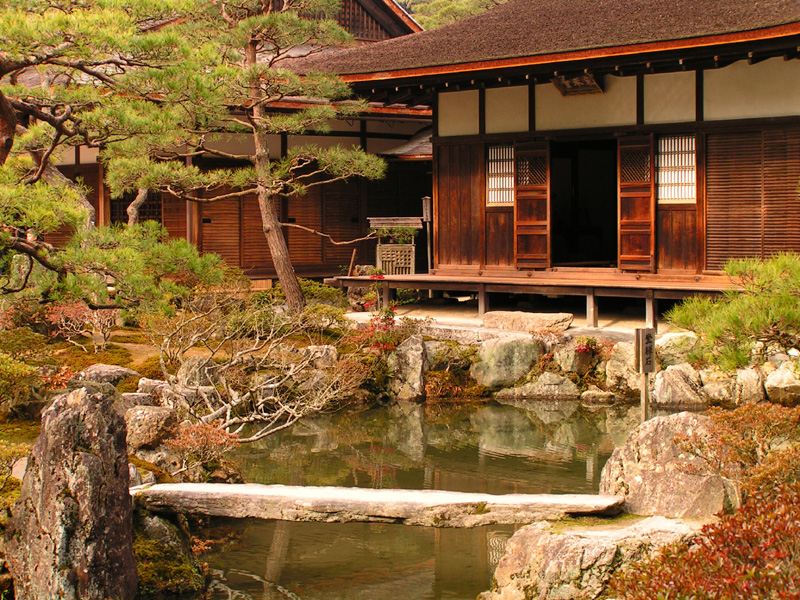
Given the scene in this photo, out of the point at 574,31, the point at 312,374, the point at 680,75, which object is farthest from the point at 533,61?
the point at 312,374

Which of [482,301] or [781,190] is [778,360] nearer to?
[781,190]

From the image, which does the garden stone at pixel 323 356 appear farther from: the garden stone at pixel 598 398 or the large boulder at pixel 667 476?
the large boulder at pixel 667 476

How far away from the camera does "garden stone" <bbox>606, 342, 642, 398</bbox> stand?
13.4 metres

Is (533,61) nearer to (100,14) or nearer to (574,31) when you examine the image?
(574,31)

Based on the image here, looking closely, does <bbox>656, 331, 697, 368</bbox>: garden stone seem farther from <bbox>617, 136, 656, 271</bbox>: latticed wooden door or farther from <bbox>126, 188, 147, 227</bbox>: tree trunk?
<bbox>126, 188, 147, 227</bbox>: tree trunk

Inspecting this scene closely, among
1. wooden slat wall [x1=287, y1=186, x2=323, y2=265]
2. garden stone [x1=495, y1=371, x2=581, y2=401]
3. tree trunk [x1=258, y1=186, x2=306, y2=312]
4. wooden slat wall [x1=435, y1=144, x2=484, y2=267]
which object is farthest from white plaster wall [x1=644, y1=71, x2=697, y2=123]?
wooden slat wall [x1=287, y1=186, x2=323, y2=265]

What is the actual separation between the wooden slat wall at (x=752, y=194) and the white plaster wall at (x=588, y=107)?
1.43m

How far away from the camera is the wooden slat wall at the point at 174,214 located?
61.7 feet

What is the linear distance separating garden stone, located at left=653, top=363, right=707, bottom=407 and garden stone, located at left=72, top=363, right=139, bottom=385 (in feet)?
22.2

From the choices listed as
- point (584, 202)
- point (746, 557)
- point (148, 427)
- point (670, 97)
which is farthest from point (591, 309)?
point (746, 557)

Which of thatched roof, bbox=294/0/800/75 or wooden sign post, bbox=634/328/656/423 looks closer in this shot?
wooden sign post, bbox=634/328/656/423

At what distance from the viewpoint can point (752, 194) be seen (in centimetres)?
1395

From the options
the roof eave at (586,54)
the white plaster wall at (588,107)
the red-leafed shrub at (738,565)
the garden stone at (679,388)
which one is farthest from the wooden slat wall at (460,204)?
the red-leafed shrub at (738,565)

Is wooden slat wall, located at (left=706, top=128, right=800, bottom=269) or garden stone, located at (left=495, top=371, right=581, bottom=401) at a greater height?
wooden slat wall, located at (left=706, top=128, right=800, bottom=269)
